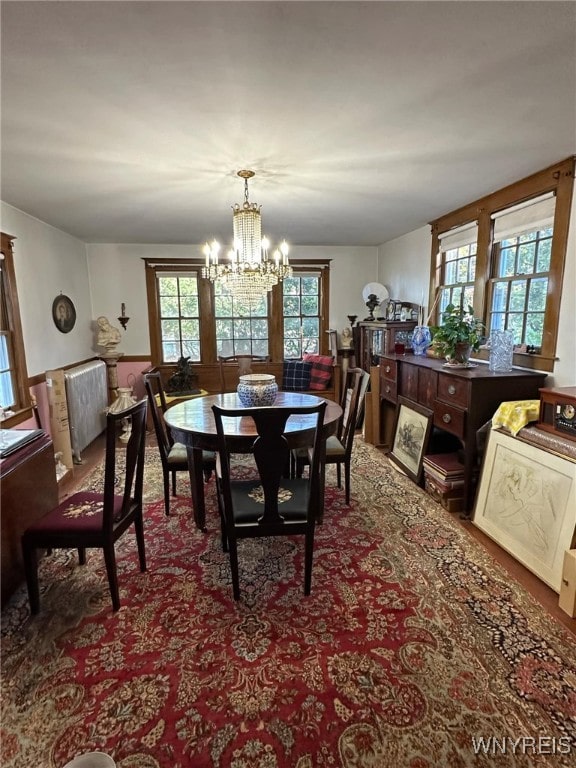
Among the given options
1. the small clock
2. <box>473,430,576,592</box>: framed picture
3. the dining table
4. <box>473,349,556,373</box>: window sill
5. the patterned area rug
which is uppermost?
<box>473,349,556,373</box>: window sill

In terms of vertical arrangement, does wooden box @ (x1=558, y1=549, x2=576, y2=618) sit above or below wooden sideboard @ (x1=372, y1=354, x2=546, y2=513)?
below

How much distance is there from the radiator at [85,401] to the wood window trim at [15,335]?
456 mm

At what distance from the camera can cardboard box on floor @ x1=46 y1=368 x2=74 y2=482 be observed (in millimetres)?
3494

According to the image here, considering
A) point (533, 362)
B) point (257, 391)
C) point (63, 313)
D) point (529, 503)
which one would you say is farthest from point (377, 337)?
point (63, 313)

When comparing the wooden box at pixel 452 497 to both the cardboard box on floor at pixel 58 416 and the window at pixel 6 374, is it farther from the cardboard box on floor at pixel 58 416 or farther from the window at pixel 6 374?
the window at pixel 6 374

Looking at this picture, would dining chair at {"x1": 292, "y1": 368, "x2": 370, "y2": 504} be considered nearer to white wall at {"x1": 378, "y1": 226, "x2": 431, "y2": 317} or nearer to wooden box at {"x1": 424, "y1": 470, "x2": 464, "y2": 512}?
wooden box at {"x1": 424, "y1": 470, "x2": 464, "y2": 512}

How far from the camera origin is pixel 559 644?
1.62 meters

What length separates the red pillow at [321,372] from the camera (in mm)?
5270

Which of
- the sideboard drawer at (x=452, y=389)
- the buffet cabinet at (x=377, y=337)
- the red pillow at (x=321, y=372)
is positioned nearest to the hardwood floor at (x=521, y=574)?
the sideboard drawer at (x=452, y=389)

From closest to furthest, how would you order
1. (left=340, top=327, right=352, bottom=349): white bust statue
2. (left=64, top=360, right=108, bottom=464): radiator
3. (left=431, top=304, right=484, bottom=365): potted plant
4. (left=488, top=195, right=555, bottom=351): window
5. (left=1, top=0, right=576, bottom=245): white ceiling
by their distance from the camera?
(left=1, top=0, right=576, bottom=245): white ceiling, (left=488, top=195, right=555, bottom=351): window, (left=431, top=304, right=484, bottom=365): potted plant, (left=64, top=360, right=108, bottom=464): radiator, (left=340, top=327, right=352, bottom=349): white bust statue

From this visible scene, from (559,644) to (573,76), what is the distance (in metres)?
2.35

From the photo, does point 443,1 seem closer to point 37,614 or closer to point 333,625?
point 333,625

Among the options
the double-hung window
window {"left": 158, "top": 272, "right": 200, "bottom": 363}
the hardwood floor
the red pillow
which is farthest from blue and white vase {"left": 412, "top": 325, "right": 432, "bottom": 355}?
window {"left": 158, "top": 272, "right": 200, "bottom": 363}

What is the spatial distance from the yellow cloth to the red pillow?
286 centimetres
